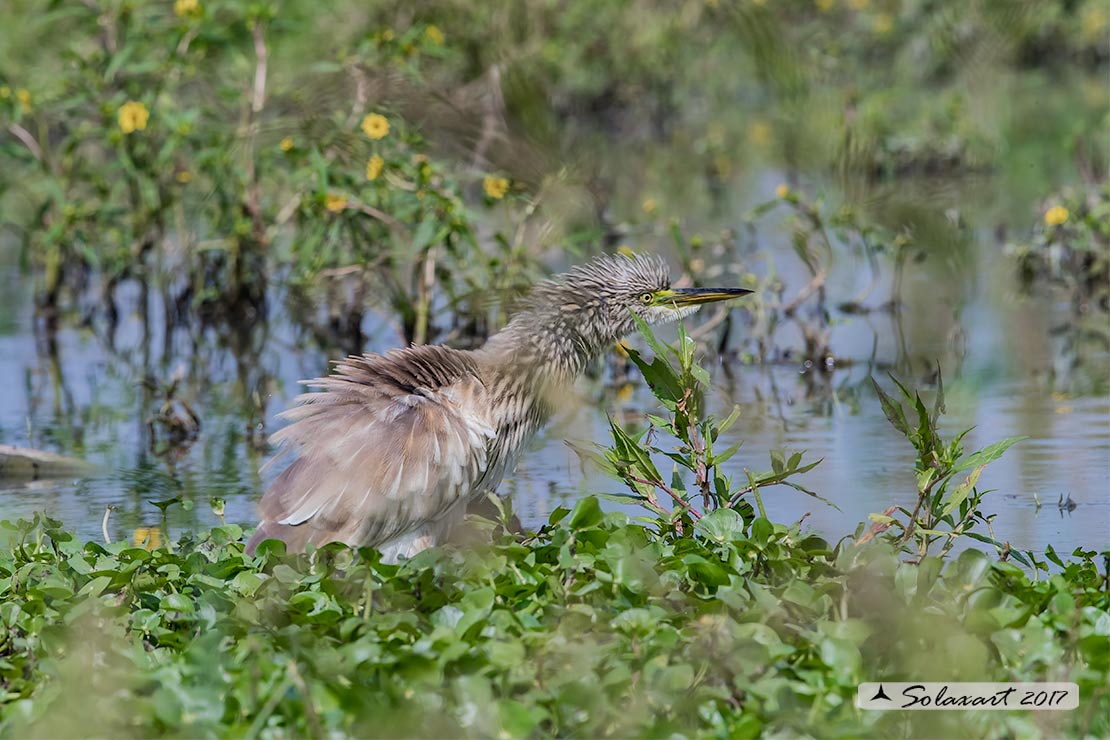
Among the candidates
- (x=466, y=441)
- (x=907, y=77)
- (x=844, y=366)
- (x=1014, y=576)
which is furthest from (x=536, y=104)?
(x=907, y=77)

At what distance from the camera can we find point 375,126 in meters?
8.66

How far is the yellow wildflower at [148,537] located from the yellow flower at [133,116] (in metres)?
4.40

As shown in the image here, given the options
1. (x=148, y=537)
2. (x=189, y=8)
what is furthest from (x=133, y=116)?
(x=148, y=537)

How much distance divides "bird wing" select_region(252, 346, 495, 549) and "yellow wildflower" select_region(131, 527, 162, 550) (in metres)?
0.84

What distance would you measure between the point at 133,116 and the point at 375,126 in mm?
2350

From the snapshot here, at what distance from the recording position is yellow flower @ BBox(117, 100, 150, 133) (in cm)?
1027

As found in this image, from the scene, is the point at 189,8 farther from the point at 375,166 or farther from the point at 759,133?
the point at 759,133

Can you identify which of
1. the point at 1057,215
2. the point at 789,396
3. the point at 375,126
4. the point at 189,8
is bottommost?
the point at 789,396

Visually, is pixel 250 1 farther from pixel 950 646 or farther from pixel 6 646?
pixel 950 646

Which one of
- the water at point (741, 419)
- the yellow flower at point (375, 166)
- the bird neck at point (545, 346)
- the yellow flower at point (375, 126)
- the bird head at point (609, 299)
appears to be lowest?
the water at point (741, 419)

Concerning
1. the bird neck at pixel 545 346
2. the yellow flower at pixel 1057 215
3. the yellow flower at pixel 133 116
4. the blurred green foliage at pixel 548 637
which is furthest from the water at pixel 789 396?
the yellow flower at pixel 133 116

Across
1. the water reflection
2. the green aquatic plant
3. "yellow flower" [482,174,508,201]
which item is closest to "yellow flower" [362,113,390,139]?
"yellow flower" [482,174,508,201]

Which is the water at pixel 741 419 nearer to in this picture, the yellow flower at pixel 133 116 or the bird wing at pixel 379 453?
the bird wing at pixel 379 453

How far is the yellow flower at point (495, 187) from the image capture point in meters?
8.75
